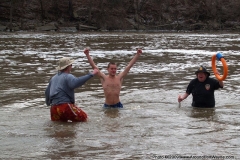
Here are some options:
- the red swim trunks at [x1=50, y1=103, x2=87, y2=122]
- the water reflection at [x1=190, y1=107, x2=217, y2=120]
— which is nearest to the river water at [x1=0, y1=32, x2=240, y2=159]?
the water reflection at [x1=190, y1=107, x2=217, y2=120]

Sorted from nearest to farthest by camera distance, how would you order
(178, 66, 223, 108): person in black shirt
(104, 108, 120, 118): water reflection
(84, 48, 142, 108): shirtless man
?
(104, 108, 120, 118): water reflection
(178, 66, 223, 108): person in black shirt
(84, 48, 142, 108): shirtless man

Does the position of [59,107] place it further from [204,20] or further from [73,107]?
[204,20]

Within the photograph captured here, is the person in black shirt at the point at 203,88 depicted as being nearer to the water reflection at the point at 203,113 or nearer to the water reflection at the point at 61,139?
the water reflection at the point at 203,113

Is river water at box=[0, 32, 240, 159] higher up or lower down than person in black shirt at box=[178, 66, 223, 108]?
lower down

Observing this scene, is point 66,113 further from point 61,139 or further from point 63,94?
point 61,139

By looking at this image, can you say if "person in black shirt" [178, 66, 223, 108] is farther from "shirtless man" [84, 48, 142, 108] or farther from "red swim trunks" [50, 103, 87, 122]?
"red swim trunks" [50, 103, 87, 122]

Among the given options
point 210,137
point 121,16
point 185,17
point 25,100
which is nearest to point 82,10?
point 121,16

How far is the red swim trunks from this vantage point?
26.6 feet

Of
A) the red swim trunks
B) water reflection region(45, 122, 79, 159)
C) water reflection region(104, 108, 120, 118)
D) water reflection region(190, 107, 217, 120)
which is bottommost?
water reflection region(190, 107, 217, 120)

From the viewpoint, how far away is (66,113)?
26.8 feet

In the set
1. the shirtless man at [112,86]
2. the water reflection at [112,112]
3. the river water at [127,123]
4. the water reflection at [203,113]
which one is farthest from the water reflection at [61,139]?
the water reflection at [203,113]

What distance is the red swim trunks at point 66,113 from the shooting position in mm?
8098

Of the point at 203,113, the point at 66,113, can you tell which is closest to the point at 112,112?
the point at 66,113

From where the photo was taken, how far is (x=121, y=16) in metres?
61.7
